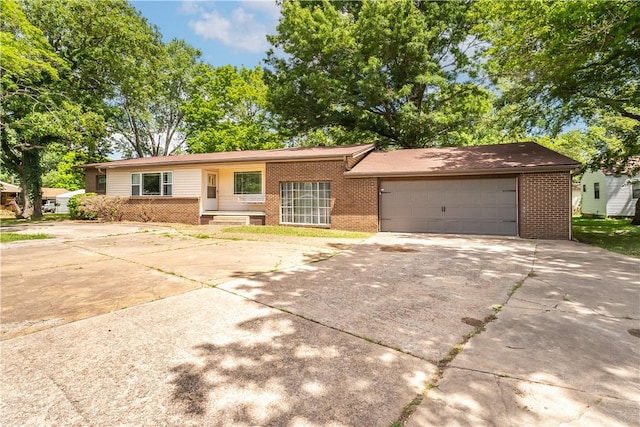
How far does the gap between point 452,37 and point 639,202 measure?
1402 centimetres

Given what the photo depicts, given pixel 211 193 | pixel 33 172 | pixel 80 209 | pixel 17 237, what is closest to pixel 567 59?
pixel 211 193

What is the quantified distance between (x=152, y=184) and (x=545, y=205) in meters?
18.5

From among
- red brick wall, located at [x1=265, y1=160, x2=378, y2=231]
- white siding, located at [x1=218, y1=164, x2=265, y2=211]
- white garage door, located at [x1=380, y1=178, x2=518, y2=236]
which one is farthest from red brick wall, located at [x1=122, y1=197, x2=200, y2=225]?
white garage door, located at [x1=380, y1=178, x2=518, y2=236]

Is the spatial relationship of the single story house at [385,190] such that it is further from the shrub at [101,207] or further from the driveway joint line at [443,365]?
the driveway joint line at [443,365]

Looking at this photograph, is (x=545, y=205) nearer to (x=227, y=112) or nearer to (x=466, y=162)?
(x=466, y=162)

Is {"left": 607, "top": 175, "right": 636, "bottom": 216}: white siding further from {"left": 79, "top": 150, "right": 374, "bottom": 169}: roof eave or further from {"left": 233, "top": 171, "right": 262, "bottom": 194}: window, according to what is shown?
{"left": 233, "top": 171, "right": 262, "bottom": 194}: window

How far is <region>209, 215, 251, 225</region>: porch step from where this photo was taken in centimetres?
1527

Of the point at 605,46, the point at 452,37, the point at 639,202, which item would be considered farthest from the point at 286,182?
the point at 639,202

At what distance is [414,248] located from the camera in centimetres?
870

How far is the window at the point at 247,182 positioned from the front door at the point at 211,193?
1.09 m

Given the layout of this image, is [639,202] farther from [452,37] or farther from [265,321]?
[265,321]

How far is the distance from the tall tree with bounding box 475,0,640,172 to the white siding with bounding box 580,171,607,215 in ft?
28.8

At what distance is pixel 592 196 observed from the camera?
24.9 m

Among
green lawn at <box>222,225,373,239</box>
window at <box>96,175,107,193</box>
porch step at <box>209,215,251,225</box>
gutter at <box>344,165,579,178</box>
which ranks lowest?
green lawn at <box>222,225,373,239</box>
